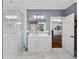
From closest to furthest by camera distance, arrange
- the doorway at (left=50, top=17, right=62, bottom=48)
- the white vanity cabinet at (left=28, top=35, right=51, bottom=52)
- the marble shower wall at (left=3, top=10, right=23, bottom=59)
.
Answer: the marble shower wall at (left=3, top=10, right=23, bottom=59) < the white vanity cabinet at (left=28, top=35, right=51, bottom=52) < the doorway at (left=50, top=17, right=62, bottom=48)

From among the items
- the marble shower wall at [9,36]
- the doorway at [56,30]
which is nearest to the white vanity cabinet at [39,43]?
the doorway at [56,30]

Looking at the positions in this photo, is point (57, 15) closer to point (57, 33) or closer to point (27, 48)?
point (57, 33)

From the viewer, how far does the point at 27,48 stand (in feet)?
20.1

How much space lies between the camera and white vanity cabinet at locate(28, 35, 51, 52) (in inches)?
230

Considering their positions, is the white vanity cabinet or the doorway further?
the doorway

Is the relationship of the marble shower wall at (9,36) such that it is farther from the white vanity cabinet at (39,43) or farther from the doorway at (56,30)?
the doorway at (56,30)

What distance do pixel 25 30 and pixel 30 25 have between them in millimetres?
468

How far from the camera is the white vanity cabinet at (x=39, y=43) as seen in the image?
5.85 metres

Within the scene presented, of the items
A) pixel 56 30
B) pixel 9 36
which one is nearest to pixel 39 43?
pixel 56 30

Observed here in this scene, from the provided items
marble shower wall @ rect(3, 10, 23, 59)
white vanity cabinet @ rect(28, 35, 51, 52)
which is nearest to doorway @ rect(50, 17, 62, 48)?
white vanity cabinet @ rect(28, 35, 51, 52)

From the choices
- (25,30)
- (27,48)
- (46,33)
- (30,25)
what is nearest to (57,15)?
(46,33)

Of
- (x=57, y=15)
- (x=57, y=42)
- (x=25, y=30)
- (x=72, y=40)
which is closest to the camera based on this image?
(x=72, y=40)

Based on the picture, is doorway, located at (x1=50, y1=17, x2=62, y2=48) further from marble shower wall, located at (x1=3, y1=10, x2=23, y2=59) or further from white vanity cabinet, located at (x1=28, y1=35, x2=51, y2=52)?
marble shower wall, located at (x1=3, y1=10, x2=23, y2=59)

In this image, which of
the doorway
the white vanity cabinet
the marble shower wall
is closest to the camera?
the marble shower wall
